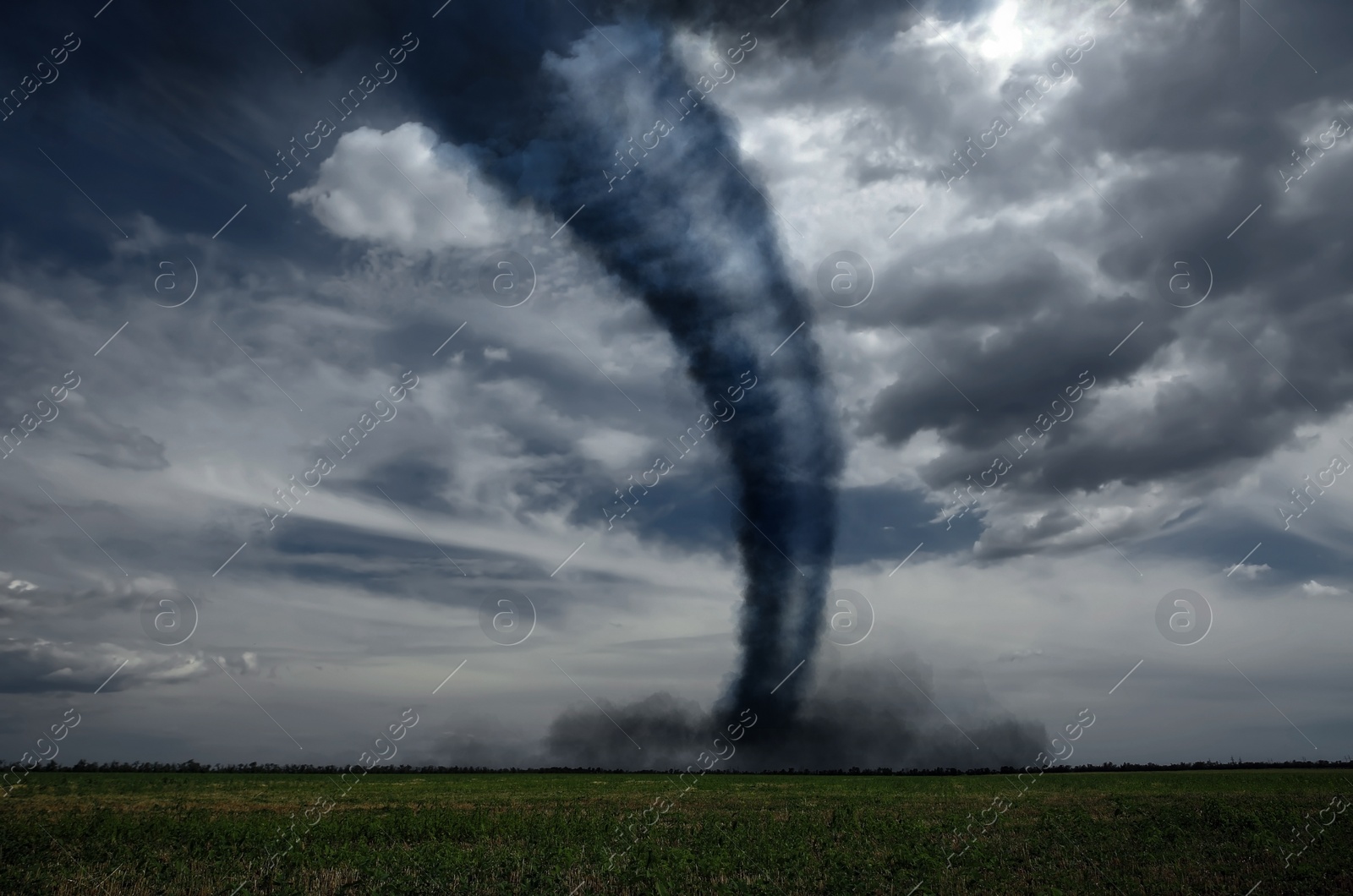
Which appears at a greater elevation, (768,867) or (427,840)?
(427,840)

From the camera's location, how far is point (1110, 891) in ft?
70.8

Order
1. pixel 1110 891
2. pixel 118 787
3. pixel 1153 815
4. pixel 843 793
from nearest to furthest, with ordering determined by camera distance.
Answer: pixel 1110 891 < pixel 1153 815 < pixel 843 793 < pixel 118 787

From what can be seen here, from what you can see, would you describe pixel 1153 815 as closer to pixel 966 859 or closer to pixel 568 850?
pixel 966 859

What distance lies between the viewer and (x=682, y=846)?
28656mm

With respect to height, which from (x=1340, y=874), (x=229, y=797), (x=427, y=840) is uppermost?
(x=229, y=797)

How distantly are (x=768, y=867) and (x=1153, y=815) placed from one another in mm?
22847

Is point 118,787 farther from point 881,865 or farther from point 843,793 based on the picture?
point 881,865

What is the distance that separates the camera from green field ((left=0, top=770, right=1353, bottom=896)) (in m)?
22.1

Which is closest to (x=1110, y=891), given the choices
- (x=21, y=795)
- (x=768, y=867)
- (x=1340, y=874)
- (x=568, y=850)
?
(x=1340, y=874)

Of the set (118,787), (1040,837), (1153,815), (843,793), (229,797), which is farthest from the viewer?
(118,787)

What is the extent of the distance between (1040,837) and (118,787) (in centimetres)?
A: 6974

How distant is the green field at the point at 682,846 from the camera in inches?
870

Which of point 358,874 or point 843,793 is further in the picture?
point 843,793

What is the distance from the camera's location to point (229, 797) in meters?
51.6
